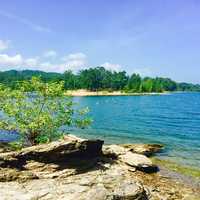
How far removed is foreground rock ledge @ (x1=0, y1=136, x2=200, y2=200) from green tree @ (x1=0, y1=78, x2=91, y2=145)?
5658mm

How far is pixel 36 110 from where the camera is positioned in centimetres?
3391

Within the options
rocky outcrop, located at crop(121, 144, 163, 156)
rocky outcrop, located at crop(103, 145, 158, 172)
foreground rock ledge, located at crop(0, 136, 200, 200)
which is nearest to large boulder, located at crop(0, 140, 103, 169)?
foreground rock ledge, located at crop(0, 136, 200, 200)

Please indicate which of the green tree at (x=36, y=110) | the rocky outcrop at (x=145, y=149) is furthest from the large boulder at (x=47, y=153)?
the rocky outcrop at (x=145, y=149)

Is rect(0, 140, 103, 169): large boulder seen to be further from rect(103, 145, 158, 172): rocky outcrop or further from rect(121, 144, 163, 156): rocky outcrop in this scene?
Result: rect(121, 144, 163, 156): rocky outcrop

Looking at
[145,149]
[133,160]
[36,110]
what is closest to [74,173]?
[133,160]

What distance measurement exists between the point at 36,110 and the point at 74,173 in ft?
33.9

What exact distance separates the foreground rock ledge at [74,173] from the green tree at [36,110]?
5658 millimetres

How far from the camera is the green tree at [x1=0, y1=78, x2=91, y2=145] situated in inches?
1312

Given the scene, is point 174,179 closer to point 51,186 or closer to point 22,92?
point 51,186

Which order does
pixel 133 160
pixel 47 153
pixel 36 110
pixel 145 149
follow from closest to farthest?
pixel 47 153, pixel 133 160, pixel 36 110, pixel 145 149

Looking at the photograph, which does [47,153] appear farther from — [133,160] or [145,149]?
[145,149]

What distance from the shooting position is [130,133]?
208 ft

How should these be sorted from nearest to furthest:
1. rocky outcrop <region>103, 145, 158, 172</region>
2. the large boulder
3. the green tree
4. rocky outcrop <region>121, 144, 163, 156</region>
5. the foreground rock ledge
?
the foreground rock ledge → the large boulder → rocky outcrop <region>103, 145, 158, 172</region> → the green tree → rocky outcrop <region>121, 144, 163, 156</region>

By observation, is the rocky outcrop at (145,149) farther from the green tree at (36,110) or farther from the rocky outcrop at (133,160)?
the green tree at (36,110)
